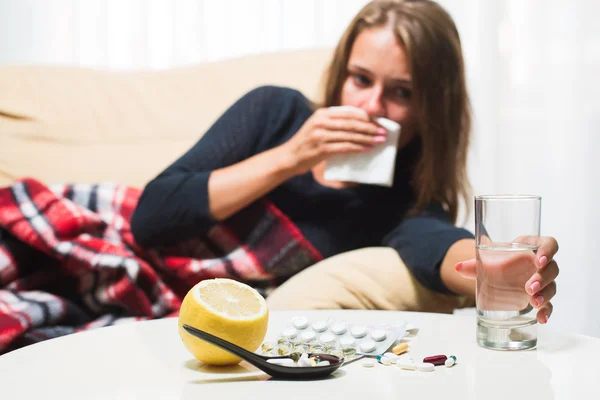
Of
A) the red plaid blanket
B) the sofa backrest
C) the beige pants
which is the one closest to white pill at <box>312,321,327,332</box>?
the beige pants

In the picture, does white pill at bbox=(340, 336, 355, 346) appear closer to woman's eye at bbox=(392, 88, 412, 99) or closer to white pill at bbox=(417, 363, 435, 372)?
white pill at bbox=(417, 363, 435, 372)

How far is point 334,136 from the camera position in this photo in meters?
1.34

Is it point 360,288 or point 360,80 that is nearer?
point 360,288

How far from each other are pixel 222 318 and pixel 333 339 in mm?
130

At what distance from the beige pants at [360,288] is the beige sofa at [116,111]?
0.59m

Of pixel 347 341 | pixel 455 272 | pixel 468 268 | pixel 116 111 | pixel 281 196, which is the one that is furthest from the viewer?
pixel 116 111

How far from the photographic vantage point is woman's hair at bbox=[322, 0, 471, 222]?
1.45m

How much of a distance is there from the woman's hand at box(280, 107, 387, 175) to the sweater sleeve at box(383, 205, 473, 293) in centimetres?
19

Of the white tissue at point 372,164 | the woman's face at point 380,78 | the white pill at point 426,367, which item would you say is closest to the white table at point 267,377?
the white pill at point 426,367

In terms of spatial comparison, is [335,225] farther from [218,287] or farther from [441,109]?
[218,287]

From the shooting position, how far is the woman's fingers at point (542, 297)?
69 centimetres

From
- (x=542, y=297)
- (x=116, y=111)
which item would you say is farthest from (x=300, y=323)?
(x=116, y=111)

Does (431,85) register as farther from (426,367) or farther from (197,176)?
(426,367)

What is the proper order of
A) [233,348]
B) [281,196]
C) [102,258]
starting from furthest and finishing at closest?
[281,196] → [102,258] → [233,348]
